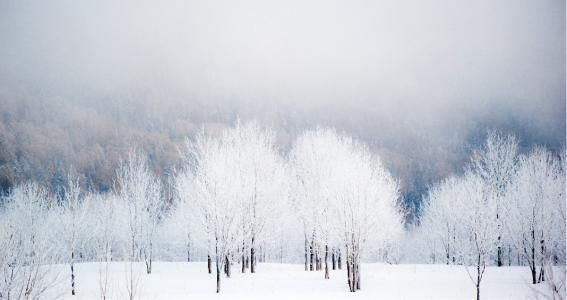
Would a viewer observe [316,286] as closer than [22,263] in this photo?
No

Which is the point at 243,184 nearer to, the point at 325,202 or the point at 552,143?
the point at 325,202

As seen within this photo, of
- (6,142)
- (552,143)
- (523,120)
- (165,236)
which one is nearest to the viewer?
(552,143)

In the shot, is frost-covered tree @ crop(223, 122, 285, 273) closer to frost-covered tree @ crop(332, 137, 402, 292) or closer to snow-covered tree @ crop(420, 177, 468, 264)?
frost-covered tree @ crop(332, 137, 402, 292)

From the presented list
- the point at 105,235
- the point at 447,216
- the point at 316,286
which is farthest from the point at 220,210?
the point at 447,216

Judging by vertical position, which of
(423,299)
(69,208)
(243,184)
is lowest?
(423,299)

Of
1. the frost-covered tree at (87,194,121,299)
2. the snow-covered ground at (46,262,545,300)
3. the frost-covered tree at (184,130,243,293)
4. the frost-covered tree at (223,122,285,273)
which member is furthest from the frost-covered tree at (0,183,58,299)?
the frost-covered tree at (223,122,285,273)

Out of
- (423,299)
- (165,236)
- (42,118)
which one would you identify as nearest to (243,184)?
(423,299)

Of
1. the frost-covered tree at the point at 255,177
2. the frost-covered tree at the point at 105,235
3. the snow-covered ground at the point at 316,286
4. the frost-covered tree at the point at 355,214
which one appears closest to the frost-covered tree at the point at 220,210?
the snow-covered ground at the point at 316,286

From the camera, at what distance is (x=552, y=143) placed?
62.6m

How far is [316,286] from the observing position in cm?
2305

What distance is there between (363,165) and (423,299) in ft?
33.7

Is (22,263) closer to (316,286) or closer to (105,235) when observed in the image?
(105,235)

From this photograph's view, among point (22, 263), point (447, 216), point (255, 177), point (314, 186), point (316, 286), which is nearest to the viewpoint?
point (22, 263)

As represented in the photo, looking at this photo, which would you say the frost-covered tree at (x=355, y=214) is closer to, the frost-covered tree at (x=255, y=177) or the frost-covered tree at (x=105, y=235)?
the frost-covered tree at (x=255, y=177)
